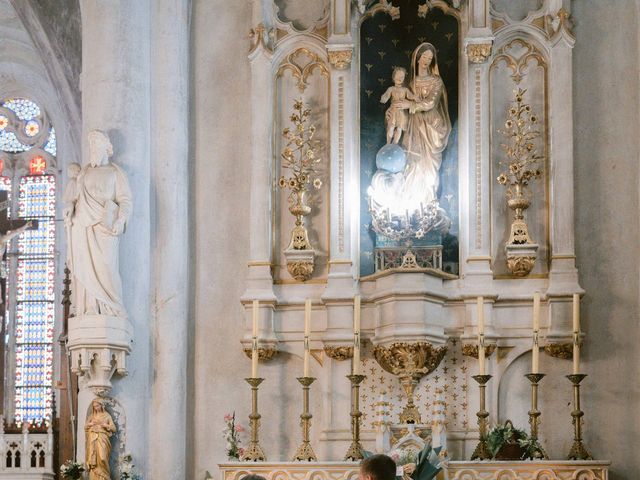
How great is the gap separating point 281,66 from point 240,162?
3.24 feet

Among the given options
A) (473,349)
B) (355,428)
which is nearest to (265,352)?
(355,428)

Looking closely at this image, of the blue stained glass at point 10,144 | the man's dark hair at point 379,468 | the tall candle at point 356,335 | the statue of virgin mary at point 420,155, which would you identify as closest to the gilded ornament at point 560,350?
the statue of virgin mary at point 420,155

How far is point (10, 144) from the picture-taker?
912 inches

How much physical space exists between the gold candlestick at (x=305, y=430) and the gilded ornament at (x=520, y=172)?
2.15 m

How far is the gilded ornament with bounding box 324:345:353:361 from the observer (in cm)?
1434

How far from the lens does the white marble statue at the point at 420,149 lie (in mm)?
14625

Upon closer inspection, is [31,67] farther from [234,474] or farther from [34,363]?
[234,474]

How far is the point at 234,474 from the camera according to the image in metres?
13.5

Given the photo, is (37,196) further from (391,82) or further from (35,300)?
(391,82)

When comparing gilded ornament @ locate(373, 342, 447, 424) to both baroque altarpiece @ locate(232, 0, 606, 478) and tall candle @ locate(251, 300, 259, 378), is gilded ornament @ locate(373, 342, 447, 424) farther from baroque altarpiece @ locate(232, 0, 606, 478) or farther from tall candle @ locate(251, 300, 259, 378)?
tall candle @ locate(251, 300, 259, 378)

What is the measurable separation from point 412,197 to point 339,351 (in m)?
1.56

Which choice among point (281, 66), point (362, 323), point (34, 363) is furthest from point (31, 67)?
point (362, 323)

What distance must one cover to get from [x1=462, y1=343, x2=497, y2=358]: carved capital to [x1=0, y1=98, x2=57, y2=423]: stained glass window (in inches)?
364

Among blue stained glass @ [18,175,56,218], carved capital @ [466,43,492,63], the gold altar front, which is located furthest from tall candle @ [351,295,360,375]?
blue stained glass @ [18,175,56,218]
